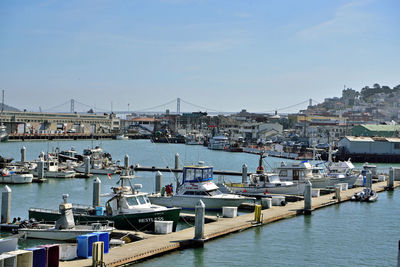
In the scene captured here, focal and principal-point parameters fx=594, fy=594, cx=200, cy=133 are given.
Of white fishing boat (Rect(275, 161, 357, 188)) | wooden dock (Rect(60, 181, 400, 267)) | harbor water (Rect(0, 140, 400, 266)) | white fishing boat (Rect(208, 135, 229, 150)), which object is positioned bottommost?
harbor water (Rect(0, 140, 400, 266))

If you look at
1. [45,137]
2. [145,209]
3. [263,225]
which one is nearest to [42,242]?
[145,209]

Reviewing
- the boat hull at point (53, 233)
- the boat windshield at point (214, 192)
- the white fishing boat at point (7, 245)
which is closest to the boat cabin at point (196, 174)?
the boat windshield at point (214, 192)

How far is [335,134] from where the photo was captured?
165 meters

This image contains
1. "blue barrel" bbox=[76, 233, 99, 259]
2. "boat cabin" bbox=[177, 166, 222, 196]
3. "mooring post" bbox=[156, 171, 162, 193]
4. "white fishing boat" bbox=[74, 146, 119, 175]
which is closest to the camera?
"blue barrel" bbox=[76, 233, 99, 259]

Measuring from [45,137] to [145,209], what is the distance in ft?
451

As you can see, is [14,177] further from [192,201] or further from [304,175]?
[304,175]

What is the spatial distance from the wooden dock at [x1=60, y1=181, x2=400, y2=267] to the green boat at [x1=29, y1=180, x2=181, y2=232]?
5.71ft

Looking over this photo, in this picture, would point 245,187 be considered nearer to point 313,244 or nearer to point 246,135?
point 313,244

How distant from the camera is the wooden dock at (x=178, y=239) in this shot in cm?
2211

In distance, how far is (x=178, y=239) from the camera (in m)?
25.6

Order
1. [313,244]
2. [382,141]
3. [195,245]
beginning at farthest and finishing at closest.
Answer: [382,141], [313,244], [195,245]

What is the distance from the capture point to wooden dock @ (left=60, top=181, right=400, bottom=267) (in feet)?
72.5

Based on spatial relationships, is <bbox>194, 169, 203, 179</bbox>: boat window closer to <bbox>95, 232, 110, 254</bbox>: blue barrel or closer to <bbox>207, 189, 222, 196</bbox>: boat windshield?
<bbox>207, 189, 222, 196</bbox>: boat windshield

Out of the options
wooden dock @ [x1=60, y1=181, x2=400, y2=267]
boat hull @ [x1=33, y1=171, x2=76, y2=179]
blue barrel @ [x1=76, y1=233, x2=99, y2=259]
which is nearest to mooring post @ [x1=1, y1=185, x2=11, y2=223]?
wooden dock @ [x1=60, y1=181, x2=400, y2=267]
